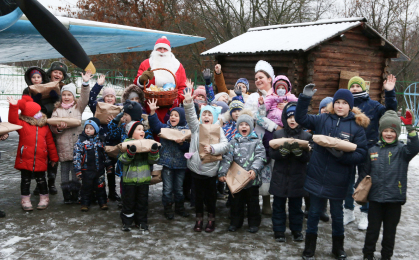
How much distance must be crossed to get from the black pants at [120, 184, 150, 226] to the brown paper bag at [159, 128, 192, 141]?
66 cm

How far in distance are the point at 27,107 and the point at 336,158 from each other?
13.2ft

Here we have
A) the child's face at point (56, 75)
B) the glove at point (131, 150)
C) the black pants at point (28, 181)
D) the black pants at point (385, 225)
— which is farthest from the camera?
the child's face at point (56, 75)

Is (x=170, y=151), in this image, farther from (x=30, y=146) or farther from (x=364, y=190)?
(x=364, y=190)

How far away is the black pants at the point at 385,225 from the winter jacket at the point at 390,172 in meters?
0.11

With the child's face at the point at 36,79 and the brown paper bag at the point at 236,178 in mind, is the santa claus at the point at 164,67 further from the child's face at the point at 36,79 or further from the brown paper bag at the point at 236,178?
the brown paper bag at the point at 236,178

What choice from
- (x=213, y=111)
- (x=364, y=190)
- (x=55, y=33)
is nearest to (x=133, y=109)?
(x=213, y=111)

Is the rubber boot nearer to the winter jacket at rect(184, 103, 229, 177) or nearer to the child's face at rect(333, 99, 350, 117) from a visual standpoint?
the winter jacket at rect(184, 103, 229, 177)

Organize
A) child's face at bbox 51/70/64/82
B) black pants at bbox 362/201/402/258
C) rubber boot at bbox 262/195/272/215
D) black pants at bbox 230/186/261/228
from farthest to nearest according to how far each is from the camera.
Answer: child's face at bbox 51/70/64/82 < rubber boot at bbox 262/195/272/215 < black pants at bbox 230/186/261/228 < black pants at bbox 362/201/402/258

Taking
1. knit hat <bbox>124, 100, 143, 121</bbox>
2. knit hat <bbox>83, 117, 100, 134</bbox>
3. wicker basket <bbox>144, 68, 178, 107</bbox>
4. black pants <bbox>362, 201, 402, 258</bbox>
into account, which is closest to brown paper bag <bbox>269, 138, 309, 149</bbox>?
black pants <bbox>362, 201, 402, 258</bbox>

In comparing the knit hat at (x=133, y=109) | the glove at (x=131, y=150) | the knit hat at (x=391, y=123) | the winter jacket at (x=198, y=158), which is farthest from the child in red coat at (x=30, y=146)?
the knit hat at (x=391, y=123)

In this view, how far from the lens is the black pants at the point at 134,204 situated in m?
4.10

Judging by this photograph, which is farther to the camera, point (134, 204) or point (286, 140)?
point (134, 204)

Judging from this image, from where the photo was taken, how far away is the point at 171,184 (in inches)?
180

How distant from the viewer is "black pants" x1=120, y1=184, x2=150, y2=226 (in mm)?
4098
